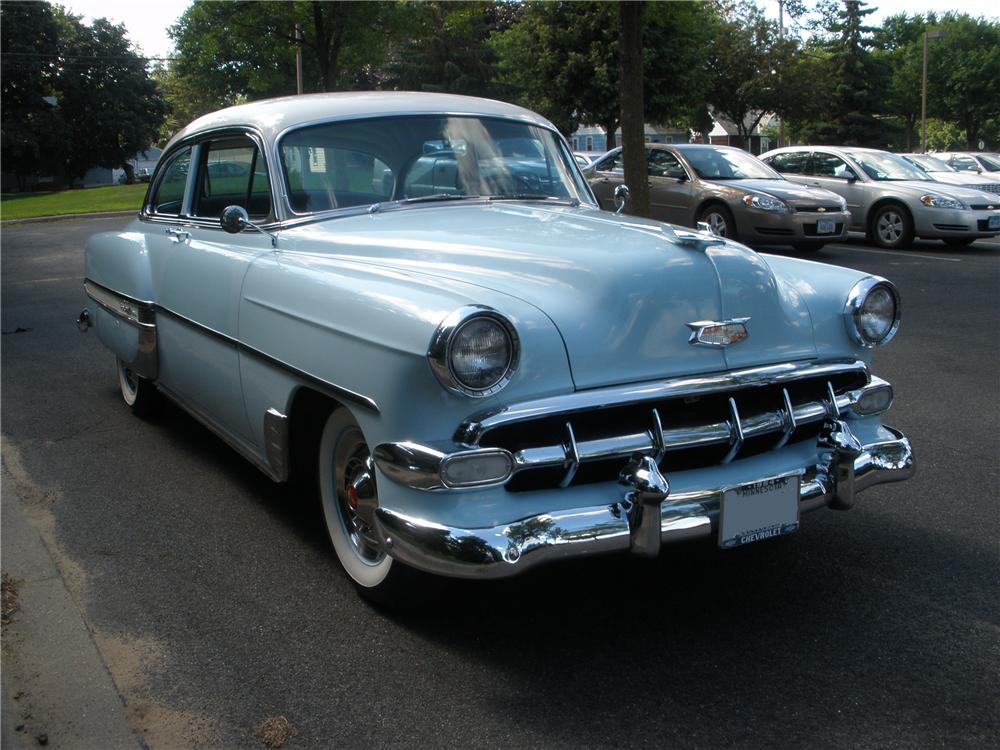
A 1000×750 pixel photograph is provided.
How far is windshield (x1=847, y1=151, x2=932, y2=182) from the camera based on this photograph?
15438 mm

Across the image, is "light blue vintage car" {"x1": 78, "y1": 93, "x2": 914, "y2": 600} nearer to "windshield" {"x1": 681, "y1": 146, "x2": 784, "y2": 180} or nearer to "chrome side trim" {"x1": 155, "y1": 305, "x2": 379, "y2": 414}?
"chrome side trim" {"x1": 155, "y1": 305, "x2": 379, "y2": 414}

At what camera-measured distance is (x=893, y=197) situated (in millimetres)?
14852

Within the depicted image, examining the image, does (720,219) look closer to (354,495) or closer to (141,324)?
(141,324)

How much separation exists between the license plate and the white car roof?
2346mm

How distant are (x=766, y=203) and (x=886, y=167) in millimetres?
3555

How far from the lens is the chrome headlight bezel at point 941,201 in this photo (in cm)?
1431

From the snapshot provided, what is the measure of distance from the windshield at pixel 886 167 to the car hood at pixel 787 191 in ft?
6.73

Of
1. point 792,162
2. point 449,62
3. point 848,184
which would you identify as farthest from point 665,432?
point 449,62

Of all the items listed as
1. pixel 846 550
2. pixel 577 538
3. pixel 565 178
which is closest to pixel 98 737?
pixel 577 538

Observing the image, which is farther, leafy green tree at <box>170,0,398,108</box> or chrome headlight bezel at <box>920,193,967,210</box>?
leafy green tree at <box>170,0,398,108</box>

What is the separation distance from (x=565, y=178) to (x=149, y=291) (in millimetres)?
2133

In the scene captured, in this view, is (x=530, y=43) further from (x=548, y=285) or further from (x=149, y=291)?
(x=548, y=285)

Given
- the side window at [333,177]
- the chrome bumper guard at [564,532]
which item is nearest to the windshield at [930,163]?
the side window at [333,177]

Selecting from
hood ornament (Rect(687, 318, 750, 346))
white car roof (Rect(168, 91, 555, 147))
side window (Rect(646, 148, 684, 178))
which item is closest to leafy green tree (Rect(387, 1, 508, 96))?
side window (Rect(646, 148, 684, 178))
